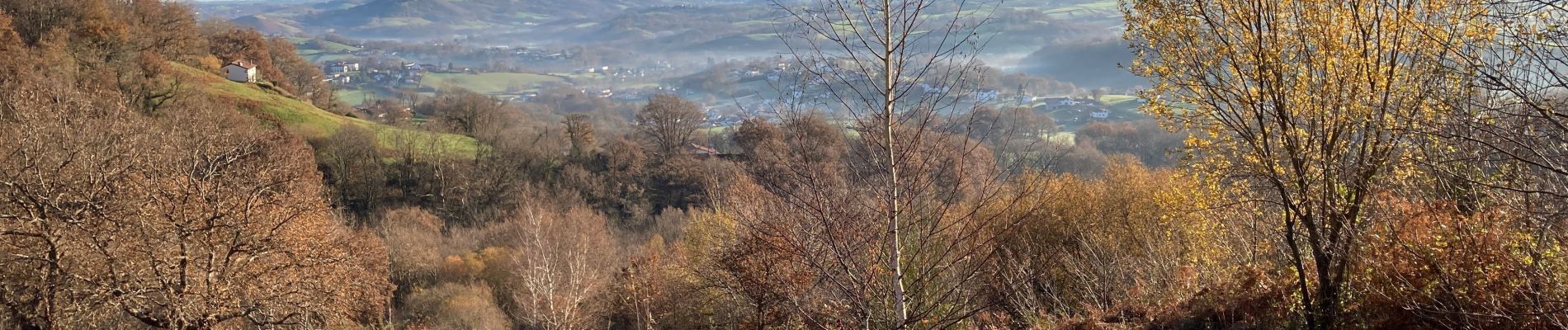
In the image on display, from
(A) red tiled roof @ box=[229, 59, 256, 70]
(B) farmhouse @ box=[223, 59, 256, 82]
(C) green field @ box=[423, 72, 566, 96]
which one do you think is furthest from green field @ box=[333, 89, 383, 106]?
(B) farmhouse @ box=[223, 59, 256, 82]

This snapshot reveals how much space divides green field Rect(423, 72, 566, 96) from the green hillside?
6012cm

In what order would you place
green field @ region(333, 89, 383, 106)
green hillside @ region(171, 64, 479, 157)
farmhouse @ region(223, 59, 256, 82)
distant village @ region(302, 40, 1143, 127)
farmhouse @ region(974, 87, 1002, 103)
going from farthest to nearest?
green field @ region(333, 89, 383, 106), farmhouse @ region(223, 59, 256, 82), green hillside @ region(171, 64, 479, 157), distant village @ region(302, 40, 1143, 127), farmhouse @ region(974, 87, 1002, 103)

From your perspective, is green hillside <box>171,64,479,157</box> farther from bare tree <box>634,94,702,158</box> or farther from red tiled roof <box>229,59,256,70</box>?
bare tree <box>634,94,702,158</box>

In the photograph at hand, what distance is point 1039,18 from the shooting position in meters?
92.6

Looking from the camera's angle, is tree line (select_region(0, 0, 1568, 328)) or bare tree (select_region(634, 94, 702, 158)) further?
bare tree (select_region(634, 94, 702, 158))

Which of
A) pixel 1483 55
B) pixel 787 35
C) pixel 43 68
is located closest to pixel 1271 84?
pixel 1483 55

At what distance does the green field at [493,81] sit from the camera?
10762cm

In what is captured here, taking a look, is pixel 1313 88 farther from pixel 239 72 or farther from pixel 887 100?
pixel 239 72

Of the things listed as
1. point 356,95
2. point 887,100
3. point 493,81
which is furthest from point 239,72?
point 493,81

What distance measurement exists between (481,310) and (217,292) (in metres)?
9.08

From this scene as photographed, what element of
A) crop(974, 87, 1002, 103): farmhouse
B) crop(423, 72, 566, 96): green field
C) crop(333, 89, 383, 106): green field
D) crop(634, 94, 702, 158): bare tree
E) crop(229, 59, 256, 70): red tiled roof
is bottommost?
crop(423, 72, 566, 96): green field

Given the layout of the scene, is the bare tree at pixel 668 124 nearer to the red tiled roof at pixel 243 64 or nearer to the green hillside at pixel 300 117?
the green hillside at pixel 300 117

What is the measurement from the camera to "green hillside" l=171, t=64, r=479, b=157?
3884 centimetres

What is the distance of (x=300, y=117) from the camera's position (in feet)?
135
